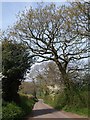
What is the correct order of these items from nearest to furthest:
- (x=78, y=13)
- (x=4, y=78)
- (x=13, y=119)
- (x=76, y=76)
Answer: (x=13, y=119)
(x=4, y=78)
(x=78, y=13)
(x=76, y=76)

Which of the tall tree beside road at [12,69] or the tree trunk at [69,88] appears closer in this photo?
the tall tree beside road at [12,69]

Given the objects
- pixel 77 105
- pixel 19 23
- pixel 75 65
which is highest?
pixel 19 23

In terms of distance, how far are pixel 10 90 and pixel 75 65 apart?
1548 cm

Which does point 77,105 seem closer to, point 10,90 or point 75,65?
point 75,65

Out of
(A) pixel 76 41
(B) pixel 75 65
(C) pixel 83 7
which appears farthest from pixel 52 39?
(C) pixel 83 7

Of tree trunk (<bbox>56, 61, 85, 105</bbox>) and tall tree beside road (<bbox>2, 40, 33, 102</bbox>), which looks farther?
tree trunk (<bbox>56, 61, 85, 105</bbox>)

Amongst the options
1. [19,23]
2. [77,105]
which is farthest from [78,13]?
[77,105]

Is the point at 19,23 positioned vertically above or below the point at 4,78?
above

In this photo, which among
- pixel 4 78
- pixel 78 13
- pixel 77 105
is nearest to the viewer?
pixel 4 78

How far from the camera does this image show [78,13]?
24.1 meters

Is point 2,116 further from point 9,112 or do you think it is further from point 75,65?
point 75,65

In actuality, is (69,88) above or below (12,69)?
below

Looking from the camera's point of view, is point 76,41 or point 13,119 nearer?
point 13,119

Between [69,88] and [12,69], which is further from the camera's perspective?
[69,88]
